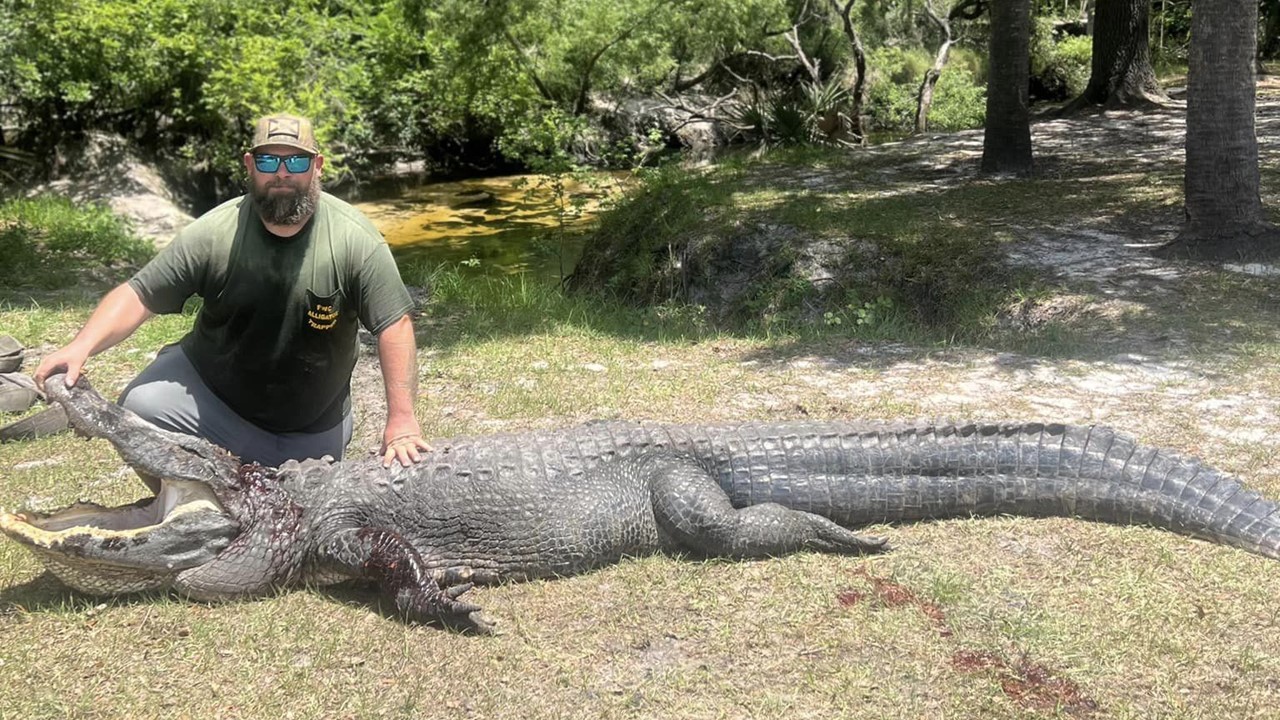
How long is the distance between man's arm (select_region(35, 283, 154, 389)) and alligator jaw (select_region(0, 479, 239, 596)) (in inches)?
18.6

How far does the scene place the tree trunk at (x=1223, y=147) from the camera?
7520 mm

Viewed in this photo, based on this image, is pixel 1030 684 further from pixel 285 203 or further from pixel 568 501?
pixel 285 203

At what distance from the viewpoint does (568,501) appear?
13.0 feet

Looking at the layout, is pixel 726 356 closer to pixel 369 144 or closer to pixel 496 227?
pixel 496 227

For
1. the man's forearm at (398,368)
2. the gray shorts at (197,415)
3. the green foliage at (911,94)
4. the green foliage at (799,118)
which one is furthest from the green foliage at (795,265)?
the green foliage at (911,94)

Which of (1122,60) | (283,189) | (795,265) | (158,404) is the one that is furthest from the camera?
(1122,60)

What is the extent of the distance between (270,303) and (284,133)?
63 cm

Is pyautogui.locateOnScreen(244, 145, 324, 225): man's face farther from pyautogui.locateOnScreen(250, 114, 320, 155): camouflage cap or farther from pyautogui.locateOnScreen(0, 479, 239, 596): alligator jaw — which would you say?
pyautogui.locateOnScreen(0, 479, 239, 596): alligator jaw

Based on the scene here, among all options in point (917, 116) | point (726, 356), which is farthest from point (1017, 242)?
point (917, 116)

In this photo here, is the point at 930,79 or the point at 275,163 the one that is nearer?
the point at 275,163

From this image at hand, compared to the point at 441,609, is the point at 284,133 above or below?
above

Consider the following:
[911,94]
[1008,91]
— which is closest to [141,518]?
[1008,91]

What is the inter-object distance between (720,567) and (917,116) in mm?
15908

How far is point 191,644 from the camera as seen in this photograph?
337 centimetres
